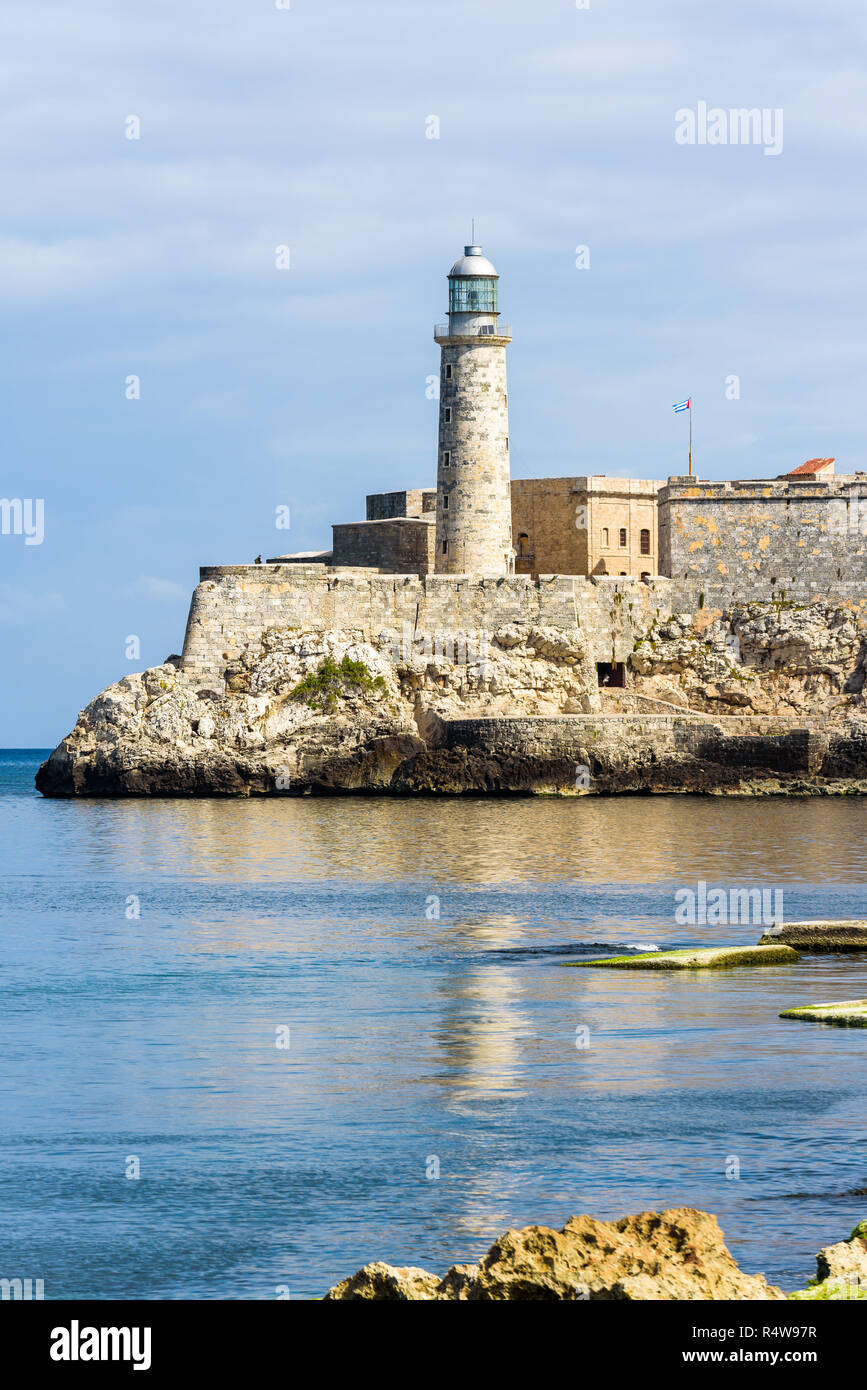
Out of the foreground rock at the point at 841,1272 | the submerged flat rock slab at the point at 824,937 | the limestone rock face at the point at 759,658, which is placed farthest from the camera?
the limestone rock face at the point at 759,658

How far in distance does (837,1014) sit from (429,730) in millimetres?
28972

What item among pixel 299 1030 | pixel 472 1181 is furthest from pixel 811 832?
pixel 472 1181

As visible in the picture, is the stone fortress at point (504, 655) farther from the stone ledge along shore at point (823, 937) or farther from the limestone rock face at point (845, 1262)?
the limestone rock face at point (845, 1262)

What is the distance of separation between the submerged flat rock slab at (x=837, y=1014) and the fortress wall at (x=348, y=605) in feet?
96.7

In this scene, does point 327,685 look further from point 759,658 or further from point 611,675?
point 759,658

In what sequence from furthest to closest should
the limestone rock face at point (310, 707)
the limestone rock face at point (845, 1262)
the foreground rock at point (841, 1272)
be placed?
the limestone rock face at point (310, 707)
the limestone rock face at point (845, 1262)
the foreground rock at point (841, 1272)

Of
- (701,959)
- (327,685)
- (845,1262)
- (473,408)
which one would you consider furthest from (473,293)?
(845,1262)

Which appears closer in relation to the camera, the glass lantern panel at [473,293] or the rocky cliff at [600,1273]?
the rocky cliff at [600,1273]

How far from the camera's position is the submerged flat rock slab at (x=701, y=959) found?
1494cm

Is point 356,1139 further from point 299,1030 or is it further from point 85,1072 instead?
point 299,1030

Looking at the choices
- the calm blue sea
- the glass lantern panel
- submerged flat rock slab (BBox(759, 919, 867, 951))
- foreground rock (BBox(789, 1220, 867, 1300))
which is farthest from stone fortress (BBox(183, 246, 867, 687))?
foreground rock (BBox(789, 1220, 867, 1300))

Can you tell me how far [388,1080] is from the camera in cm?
1077

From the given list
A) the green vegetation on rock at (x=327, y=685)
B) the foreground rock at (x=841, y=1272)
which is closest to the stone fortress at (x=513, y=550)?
the green vegetation on rock at (x=327, y=685)

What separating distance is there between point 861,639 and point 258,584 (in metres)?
15.0
